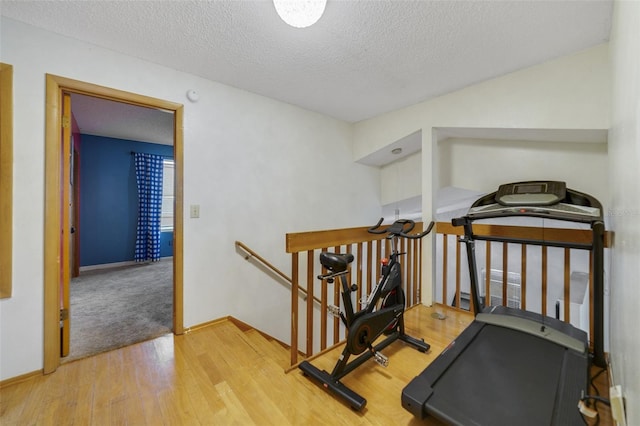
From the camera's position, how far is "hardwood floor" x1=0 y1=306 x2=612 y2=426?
1381 mm

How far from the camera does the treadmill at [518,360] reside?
117 cm

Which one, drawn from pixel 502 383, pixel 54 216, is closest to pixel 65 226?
pixel 54 216

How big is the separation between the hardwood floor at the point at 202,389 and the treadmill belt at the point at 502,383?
0.22m

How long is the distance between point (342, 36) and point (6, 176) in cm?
238

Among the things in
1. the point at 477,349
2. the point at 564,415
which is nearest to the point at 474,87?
the point at 477,349

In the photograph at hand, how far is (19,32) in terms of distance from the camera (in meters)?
1.69

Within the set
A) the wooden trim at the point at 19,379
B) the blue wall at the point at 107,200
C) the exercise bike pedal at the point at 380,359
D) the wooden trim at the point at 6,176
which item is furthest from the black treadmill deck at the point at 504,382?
the blue wall at the point at 107,200

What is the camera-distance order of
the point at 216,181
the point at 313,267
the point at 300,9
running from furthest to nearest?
1. the point at 216,181
2. the point at 313,267
3. the point at 300,9

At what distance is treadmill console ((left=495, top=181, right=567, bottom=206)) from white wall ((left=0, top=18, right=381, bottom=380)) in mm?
2001

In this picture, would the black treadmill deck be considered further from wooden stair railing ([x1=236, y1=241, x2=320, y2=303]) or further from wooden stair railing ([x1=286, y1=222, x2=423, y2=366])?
wooden stair railing ([x1=236, y1=241, x2=320, y2=303])

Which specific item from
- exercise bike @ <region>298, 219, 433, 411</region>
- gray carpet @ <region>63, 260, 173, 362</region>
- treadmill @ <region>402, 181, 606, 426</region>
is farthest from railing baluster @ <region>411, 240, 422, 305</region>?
gray carpet @ <region>63, 260, 173, 362</region>

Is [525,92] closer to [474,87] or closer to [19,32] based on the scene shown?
[474,87]

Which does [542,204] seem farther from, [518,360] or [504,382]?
[504,382]

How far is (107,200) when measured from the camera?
466cm
